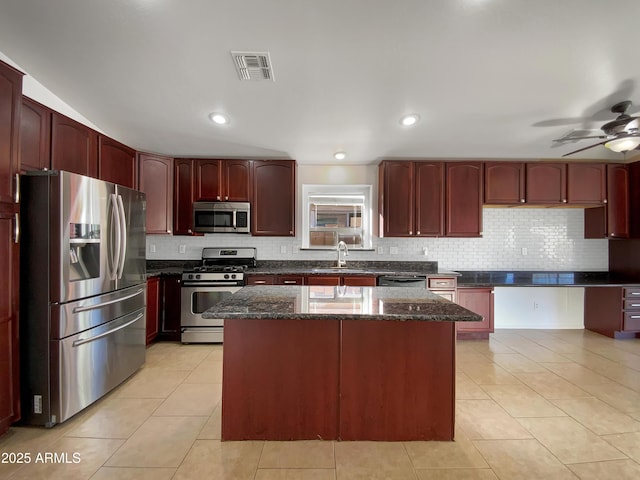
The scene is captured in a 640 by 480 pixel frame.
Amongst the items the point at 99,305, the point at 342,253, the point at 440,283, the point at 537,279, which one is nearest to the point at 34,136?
the point at 99,305

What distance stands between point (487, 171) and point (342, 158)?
195 centimetres

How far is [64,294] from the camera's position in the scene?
6.84 feet

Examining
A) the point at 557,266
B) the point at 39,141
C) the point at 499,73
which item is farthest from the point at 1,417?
the point at 557,266

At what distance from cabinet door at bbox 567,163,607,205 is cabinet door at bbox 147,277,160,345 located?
5418mm

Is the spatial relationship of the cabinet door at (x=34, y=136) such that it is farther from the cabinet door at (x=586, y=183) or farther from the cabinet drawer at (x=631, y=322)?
the cabinet drawer at (x=631, y=322)

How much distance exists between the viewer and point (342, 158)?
4199 millimetres

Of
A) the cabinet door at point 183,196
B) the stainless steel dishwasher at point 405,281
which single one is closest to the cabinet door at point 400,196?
the stainless steel dishwasher at point 405,281

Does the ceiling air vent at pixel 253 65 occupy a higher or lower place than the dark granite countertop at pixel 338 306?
higher

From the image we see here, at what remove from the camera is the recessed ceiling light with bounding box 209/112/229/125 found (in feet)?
10.3

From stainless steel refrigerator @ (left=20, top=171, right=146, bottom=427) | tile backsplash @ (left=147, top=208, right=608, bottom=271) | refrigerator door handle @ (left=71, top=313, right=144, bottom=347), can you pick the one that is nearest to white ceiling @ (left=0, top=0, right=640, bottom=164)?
stainless steel refrigerator @ (left=20, top=171, right=146, bottom=427)

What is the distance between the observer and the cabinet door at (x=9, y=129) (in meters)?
1.90

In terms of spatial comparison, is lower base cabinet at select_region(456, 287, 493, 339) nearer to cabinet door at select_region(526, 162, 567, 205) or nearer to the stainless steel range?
cabinet door at select_region(526, 162, 567, 205)

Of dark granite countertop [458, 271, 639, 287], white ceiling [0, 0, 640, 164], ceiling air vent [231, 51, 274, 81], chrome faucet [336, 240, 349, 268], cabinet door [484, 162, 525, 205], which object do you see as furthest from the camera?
chrome faucet [336, 240, 349, 268]

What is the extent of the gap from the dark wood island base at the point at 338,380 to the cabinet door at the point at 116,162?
2430mm
